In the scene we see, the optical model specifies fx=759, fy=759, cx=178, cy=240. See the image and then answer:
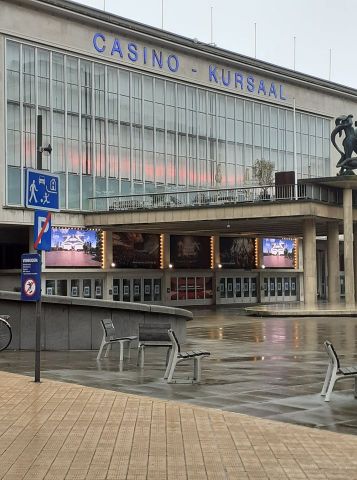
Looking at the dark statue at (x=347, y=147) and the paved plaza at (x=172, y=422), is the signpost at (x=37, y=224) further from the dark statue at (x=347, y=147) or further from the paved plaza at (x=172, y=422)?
the dark statue at (x=347, y=147)

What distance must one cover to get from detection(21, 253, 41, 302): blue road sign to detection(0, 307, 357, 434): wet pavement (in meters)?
1.64

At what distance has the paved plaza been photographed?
738 centimetres

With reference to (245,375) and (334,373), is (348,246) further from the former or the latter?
(334,373)

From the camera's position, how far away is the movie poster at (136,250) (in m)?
49.9

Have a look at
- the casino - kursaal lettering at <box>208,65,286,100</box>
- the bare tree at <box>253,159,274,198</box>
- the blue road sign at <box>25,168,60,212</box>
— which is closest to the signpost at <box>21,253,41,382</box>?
the blue road sign at <box>25,168,60,212</box>

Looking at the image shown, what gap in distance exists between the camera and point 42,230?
13500 millimetres

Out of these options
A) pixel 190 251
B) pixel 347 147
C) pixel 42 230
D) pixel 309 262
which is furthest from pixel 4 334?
pixel 190 251

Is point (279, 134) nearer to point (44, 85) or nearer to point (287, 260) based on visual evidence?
point (287, 260)

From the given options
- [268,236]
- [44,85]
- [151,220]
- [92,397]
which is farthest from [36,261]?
[268,236]

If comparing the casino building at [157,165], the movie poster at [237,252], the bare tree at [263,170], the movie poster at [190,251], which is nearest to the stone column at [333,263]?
the casino building at [157,165]

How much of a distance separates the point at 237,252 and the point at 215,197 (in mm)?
15805

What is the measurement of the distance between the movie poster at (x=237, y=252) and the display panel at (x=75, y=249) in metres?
12.1

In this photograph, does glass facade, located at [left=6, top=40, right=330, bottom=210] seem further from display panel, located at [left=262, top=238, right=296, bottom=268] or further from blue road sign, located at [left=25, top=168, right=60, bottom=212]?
blue road sign, located at [left=25, top=168, right=60, bottom=212]

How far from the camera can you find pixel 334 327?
98.2ft
